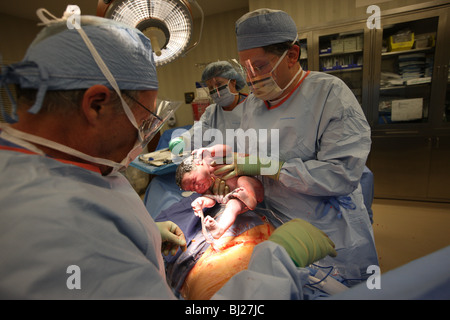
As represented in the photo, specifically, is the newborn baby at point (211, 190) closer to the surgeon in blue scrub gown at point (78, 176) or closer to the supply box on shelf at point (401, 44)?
the surgeon in blue scrub gown at point (78, 176)

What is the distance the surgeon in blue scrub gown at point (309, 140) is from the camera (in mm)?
1353

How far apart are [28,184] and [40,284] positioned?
0.24m

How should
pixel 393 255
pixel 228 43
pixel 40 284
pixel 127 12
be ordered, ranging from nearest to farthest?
pixel 40 284
pixel 127 12
pixel 393 255
pixel 228 43

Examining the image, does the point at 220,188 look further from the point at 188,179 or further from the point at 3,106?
the point at 3,106

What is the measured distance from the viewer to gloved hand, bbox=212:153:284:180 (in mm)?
1491

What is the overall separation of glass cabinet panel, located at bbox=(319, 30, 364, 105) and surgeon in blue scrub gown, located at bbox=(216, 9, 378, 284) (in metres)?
2.79

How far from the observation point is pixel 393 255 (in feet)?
8.40

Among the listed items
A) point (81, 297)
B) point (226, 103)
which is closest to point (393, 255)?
point (226, 103)

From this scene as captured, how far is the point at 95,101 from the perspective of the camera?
68cm

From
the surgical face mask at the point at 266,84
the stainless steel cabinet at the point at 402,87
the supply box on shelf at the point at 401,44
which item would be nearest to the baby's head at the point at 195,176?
the surgical face mask at the point at 266,84

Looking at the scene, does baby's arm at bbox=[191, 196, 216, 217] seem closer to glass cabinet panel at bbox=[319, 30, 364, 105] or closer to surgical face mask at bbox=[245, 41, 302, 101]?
surgical face mask at bbox=[245, 41, 302, 101]

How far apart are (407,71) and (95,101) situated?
4415 millimetres

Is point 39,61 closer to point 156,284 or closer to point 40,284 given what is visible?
point 40,284

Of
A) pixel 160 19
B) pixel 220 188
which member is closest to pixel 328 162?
pixel 220 188
